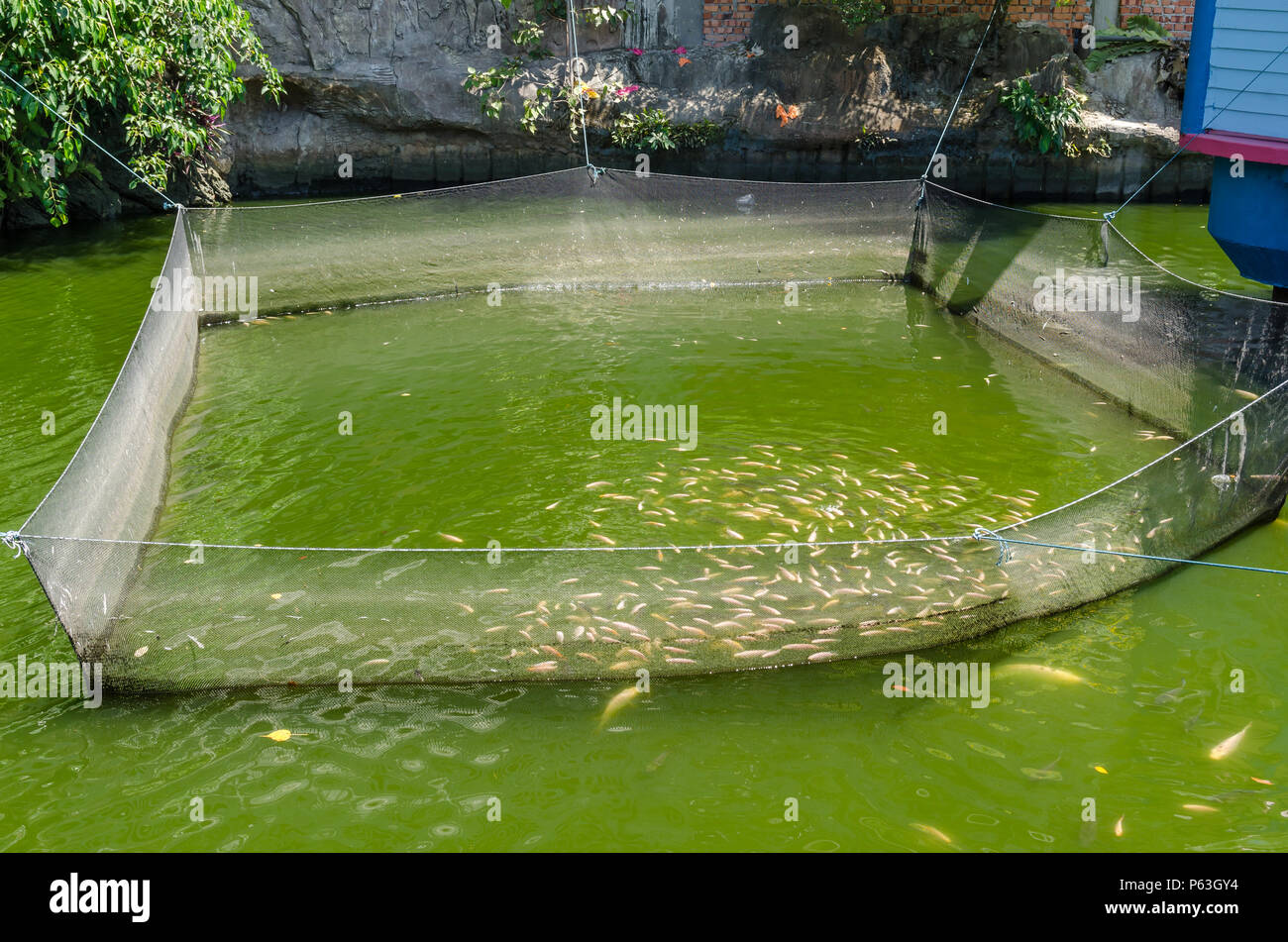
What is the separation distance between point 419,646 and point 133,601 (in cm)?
104

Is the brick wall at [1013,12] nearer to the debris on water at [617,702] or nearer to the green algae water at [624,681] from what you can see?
the green algae water at [624,681]

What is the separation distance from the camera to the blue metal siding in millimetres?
7363

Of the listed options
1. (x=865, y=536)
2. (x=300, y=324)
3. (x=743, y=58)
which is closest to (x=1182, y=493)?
(x=865, y=536)

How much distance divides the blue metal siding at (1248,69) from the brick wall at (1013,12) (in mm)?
6804

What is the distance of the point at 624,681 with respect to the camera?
434cm

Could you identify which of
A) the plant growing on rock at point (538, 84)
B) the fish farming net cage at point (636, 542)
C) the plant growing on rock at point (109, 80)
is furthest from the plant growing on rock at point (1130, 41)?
the plant growing on rock at point (109, 80)

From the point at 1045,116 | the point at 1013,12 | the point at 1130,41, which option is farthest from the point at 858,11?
the point at 1130,41

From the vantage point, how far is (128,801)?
3746mm

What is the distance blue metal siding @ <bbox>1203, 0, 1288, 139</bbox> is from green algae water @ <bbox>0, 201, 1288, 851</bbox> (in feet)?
7.17

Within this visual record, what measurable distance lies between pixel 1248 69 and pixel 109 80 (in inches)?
358

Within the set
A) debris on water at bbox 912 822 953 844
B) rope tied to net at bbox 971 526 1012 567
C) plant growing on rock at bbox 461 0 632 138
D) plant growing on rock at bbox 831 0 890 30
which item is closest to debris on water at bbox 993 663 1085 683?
rope tied to net at bbox 971 526 1012 567

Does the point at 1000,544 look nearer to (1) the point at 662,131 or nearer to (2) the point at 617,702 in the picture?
(2) the point at 617,702

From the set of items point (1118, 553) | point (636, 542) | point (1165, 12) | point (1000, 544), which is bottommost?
point (636, 542)

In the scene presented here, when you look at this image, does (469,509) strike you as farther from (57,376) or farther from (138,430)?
(57,376)
